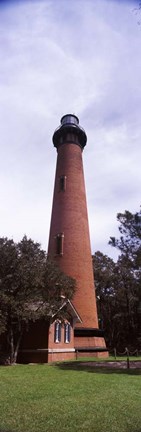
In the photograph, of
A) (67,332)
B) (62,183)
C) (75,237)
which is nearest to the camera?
(67,332)

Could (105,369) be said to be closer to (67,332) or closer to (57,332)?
(57,332)

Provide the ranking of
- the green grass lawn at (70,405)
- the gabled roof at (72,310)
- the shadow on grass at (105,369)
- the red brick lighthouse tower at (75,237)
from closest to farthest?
1. the green grass lawn at (70,405)
2. the shadow on grass at (105,369)
3. the gabled roof at (72,310)
4. the red brick lighthouse tower at (75,237)

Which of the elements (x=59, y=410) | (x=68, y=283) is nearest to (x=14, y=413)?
(x=59, y=410)

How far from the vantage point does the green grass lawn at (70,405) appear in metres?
6.08

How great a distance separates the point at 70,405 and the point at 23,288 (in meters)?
11.3

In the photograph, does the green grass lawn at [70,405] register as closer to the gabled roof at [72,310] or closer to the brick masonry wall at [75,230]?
the gabled roof at [72,310]

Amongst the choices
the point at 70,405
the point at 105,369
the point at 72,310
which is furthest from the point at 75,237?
the point at 70,405

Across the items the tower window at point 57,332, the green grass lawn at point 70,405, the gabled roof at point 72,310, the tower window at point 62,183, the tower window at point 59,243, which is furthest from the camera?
the tower window at point 62,183

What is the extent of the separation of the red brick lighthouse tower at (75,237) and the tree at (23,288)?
4.82m

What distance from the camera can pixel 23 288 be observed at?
18656 mm

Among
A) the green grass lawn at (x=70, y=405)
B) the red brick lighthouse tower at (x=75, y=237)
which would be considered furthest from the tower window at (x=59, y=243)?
the green grass lawn at (x=70, y=405)

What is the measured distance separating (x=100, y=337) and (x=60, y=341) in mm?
5678

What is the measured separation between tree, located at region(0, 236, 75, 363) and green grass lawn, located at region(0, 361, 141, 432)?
6.31 metres

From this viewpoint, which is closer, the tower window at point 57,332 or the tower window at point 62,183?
the tower window at point 57,332
